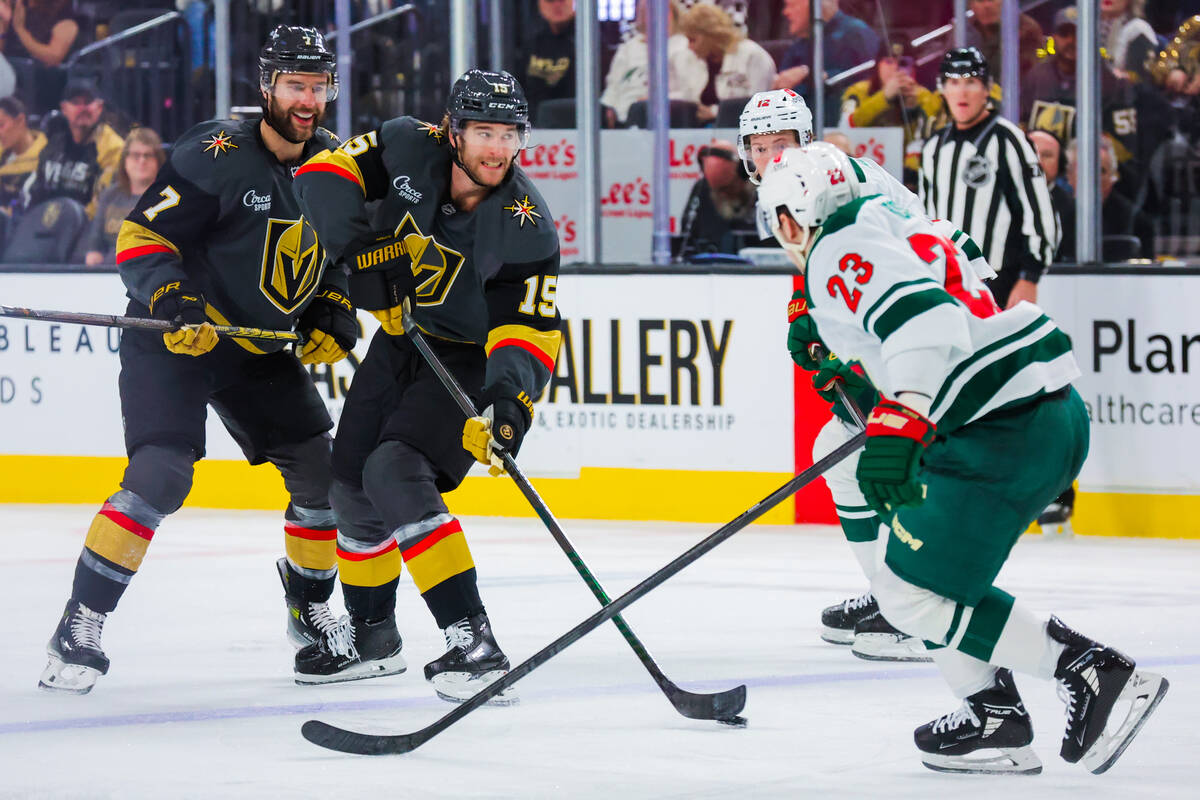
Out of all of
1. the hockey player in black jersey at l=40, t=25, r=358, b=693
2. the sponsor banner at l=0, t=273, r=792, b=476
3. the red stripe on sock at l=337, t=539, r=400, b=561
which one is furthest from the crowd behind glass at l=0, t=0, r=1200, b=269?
the red stripe on sock at l=337, t=539, r=400, b=561

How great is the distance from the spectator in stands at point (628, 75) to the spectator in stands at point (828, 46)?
1.34 feet

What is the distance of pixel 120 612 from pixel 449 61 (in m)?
2.86

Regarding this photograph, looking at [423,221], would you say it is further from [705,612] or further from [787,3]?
[787,3]

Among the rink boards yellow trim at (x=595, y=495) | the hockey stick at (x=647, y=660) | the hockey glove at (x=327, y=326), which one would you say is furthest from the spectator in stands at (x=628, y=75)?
the hockey stick at (x=647, y=660)

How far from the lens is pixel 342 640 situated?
12.5 ft

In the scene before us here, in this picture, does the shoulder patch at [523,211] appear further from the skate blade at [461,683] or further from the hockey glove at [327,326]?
the skate blade at [461,683]

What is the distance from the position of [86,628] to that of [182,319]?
0.63 meters

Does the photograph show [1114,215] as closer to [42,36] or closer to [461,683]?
[461,683]

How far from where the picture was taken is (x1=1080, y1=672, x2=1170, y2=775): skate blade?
2855 mm

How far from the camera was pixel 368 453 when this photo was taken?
3.63 m

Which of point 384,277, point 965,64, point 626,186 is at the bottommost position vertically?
point 384,277

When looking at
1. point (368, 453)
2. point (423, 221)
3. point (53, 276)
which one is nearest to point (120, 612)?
point (368, 453)

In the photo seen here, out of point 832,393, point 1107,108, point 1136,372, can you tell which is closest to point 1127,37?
point 1107,108

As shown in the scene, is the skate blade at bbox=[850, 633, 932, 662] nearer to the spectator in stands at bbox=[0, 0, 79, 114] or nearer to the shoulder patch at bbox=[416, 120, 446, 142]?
the shoulder patch at bbox=[416, 120, 446, 142]
